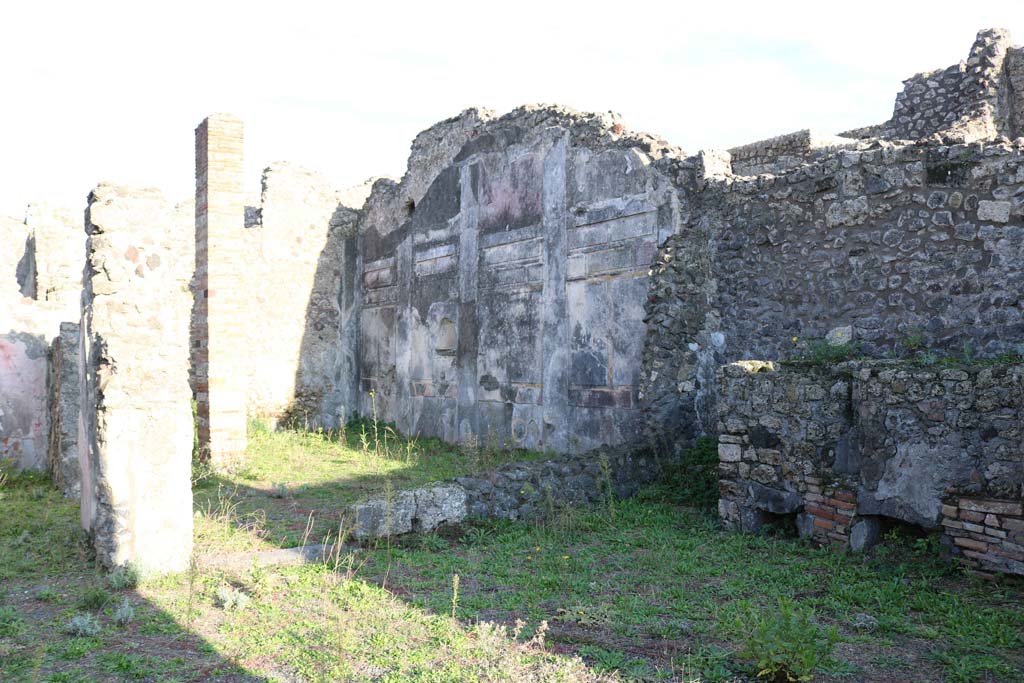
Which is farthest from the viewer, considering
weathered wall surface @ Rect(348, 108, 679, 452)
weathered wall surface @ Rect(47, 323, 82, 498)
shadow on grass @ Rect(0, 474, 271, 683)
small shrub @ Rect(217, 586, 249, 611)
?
weathered wall surface @ Rect(348, 108, 679, 452)

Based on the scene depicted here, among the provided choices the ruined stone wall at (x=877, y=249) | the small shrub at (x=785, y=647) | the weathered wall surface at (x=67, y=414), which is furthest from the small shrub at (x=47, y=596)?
the ruined stone wall at (x=877, y=249)

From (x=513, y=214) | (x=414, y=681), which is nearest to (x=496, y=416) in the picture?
(x=513, y=214)

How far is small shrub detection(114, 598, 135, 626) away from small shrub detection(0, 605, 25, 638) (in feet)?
1.47

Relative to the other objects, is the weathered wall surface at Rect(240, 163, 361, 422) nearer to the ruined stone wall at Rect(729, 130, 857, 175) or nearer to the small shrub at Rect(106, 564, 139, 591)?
the ruined stone wall at Rect(729, 130, 857, 175)

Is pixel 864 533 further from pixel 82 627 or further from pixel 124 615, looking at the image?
pixel 82 627

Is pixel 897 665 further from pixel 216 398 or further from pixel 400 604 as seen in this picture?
pixel 216 398

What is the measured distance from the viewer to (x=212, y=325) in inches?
372

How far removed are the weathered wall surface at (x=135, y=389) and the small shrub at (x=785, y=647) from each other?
3596mm

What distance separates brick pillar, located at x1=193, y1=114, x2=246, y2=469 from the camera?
9.43 m

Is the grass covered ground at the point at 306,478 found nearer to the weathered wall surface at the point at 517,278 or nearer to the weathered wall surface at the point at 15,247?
the weathered wall surface at the point at 517,278

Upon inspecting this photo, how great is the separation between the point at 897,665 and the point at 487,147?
8865 millimetres

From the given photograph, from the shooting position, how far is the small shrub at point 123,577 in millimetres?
4746

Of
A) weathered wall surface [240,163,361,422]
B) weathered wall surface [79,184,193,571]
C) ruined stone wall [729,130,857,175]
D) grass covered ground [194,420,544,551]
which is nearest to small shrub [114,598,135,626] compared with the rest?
weathered wall surface [79,184,193,571]

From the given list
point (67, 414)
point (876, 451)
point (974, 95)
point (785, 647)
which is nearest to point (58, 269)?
point (67, 414)
